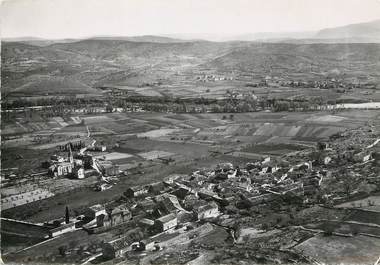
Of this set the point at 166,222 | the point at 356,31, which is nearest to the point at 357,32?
the point at 356,31

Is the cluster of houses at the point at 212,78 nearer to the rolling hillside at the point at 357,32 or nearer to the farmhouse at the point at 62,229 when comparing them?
the rolling hillside at the point at 357,32

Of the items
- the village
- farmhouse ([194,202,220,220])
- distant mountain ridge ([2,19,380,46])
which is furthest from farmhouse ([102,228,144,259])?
distant mountain ridge ([2,19,380,46])

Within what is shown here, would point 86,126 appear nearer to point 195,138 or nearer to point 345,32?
point 195,138

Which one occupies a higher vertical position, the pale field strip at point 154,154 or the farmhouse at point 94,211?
the pale field strip at point 154,154

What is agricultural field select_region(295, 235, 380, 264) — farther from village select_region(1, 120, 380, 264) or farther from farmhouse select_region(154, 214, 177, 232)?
farmhouse select_region(154, 214, 177, 232)

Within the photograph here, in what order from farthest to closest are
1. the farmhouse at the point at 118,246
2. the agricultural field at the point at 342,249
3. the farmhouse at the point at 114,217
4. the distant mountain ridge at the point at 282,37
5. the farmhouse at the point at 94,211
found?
the distant mountain ridge at the point at 282,37 → the farmhouse at the point at 94,211 → the farmhouse at the point at 114,217 → the farmhouse at the point at 118,246 → the agricultural field at the point at 342,249

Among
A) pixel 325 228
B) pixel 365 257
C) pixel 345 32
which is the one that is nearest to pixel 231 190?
pixel 325 228

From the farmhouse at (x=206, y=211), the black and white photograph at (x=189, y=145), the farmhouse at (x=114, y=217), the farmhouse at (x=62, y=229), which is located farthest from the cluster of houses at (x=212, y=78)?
the farmhouse at (x=62, y=229)

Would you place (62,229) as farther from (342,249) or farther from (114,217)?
(342,249)
